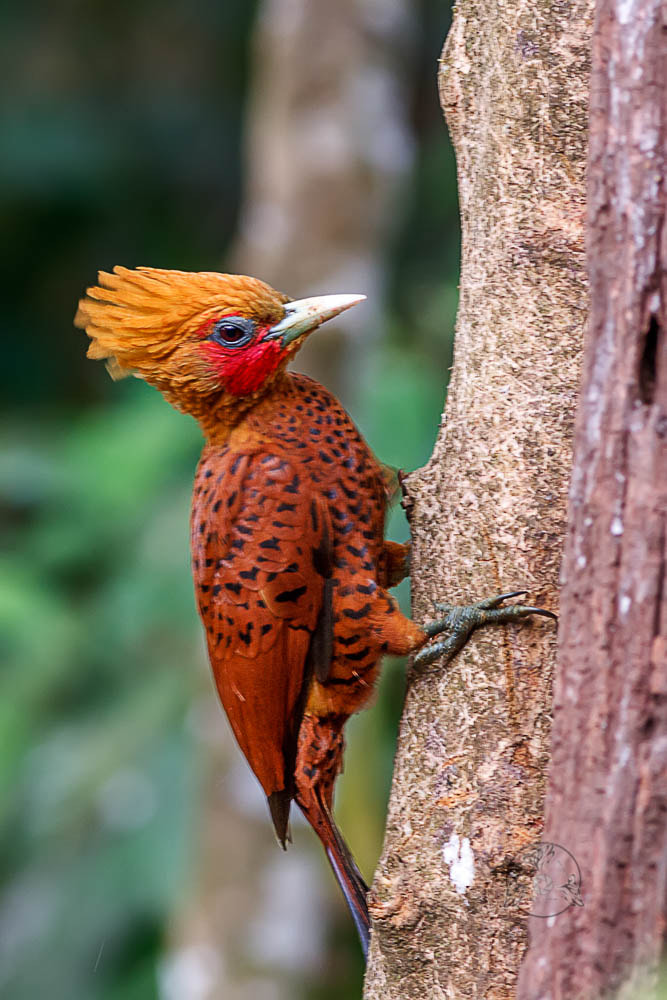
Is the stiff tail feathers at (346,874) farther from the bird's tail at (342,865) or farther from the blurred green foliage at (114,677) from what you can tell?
the blurred green foliage at (114,677)

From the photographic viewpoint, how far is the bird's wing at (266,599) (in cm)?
240

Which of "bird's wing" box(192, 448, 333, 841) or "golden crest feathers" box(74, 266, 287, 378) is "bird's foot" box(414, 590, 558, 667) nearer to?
"bird's wing" box(192, 448, 333, 841)

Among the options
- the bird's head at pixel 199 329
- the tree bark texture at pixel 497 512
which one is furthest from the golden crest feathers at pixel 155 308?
the tree bark texture at pixel 497 512

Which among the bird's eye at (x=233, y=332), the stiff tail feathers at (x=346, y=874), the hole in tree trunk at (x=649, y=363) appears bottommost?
the stiff tail feathers at (x=346, y=874)

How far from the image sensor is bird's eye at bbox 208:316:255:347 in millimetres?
2516

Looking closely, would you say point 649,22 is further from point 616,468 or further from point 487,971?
point 487,971

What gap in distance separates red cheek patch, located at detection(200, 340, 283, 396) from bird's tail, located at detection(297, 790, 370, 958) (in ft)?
3.09

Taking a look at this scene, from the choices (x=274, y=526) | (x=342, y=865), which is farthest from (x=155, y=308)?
(x=342, y=865)

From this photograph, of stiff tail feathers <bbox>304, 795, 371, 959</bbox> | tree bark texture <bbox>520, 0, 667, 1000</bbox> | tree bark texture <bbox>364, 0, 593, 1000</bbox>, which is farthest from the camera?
stiff tail feathers <bbox>304, 795, 371, 959</bbox>

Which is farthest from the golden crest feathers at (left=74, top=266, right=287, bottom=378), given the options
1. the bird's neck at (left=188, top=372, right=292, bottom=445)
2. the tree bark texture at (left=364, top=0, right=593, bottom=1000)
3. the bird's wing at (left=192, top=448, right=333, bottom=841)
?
the tree bark texture at (left=364, top=0, right=593, bottom=1000)

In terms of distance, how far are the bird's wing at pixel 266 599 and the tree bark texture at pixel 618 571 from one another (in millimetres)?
1005

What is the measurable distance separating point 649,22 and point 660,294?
1.13ft

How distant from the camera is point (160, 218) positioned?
7531 millimetres

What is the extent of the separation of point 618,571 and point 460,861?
75 cm
